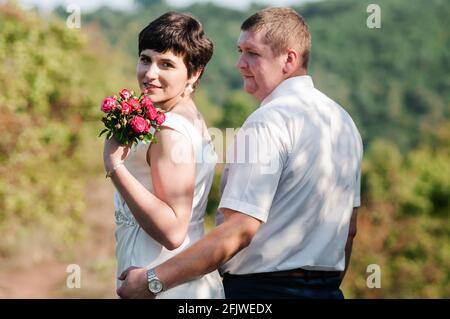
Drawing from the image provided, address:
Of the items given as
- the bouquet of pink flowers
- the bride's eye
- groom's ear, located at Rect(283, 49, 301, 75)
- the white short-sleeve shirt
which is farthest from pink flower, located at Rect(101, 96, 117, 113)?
groom's ear, located at Rect(283, 49, 301, 75)

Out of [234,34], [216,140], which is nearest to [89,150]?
[216,140]

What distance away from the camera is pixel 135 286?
335 centimetres

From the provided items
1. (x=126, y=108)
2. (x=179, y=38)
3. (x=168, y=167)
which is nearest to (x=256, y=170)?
(x=168, y=167)

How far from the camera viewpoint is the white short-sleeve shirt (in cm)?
329

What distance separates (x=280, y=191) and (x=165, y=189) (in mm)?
463

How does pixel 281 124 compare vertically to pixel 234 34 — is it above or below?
below

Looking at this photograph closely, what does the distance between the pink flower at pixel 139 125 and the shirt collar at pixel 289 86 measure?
1.90 feet

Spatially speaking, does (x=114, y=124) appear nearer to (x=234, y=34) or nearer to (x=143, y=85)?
(x=143, y=85)

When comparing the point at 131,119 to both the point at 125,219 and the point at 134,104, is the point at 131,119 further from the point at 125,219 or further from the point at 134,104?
the point at 125,219

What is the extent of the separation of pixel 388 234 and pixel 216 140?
28.6 metres

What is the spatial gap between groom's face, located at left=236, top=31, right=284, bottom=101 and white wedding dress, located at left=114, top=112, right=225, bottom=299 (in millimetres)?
353

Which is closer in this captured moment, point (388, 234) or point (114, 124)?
point (114, 124)

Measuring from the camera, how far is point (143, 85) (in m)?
3.58

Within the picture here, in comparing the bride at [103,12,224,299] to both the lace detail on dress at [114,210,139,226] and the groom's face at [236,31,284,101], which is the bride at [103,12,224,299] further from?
the groom's face at [236,31,284,101]
